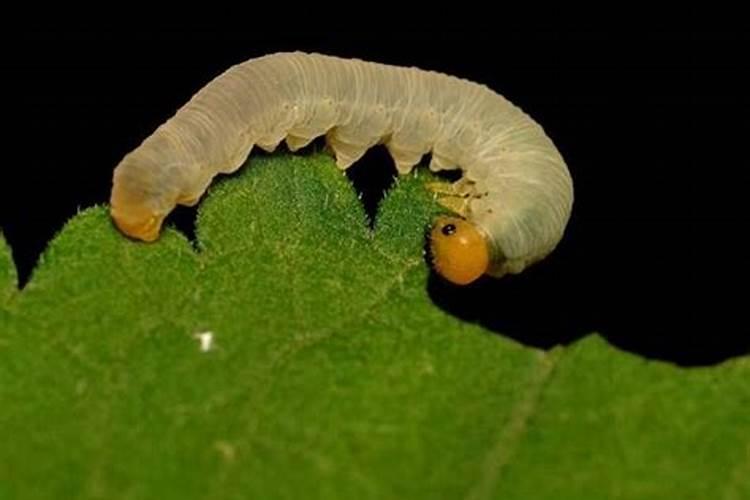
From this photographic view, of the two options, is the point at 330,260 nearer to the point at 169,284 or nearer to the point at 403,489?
the point at 169,284

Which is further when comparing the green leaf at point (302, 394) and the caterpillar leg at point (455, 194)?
the caterpillar leg at point (455, 194)

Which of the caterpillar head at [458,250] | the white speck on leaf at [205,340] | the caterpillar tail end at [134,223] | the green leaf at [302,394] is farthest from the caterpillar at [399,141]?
the white speck on leaf at [205,340]

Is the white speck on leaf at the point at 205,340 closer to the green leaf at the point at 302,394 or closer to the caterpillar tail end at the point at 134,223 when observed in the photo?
the green leaf at the point at 302,394

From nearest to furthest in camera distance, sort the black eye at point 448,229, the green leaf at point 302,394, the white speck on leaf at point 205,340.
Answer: the green leaf at point 302,394
the white speck on leaf at point 205,340
the black eye at point 448,229

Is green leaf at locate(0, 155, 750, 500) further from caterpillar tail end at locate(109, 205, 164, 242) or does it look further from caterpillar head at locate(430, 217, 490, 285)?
caterpillar head at locate(430, 217, 490, 285)

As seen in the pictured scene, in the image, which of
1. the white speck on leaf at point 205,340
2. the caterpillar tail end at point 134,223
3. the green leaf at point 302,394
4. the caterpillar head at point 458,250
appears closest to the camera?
the green leaf at point 302,394

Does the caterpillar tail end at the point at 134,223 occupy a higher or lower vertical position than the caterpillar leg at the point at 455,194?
higher

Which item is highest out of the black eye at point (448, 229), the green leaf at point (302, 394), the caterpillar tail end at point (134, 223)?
the caterpillar tail end at point (134, 223)

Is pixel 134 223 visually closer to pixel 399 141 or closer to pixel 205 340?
pixel 205 340
